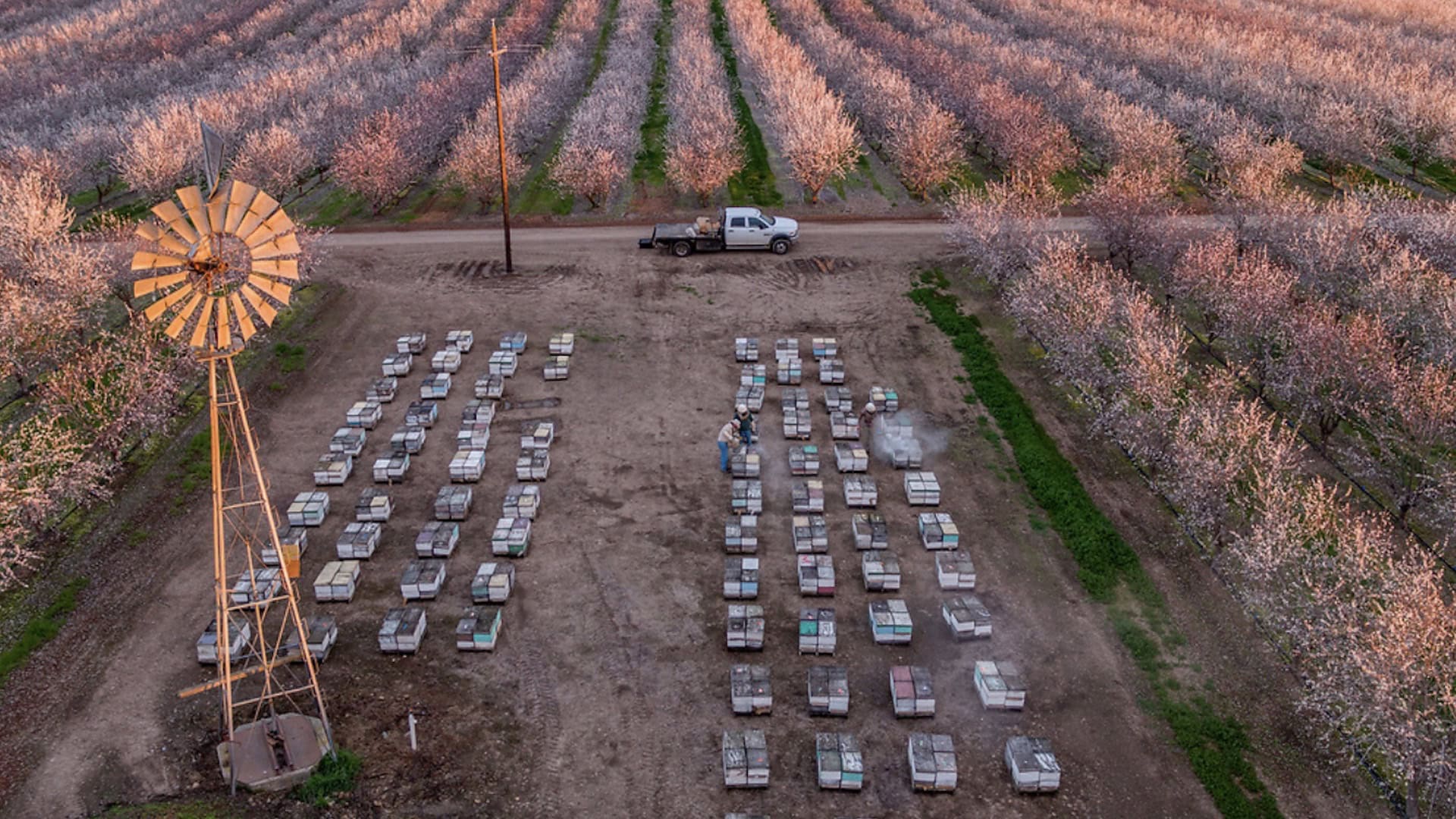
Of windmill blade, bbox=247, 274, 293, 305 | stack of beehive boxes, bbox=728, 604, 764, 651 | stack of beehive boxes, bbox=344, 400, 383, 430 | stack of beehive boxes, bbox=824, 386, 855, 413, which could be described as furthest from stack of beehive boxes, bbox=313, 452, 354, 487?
stack of beehive boxes, bbox=824, 386, 855, 413

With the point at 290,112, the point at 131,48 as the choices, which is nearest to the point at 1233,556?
the point at 290,112

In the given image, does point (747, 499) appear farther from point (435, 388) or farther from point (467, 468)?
point (435, 388)

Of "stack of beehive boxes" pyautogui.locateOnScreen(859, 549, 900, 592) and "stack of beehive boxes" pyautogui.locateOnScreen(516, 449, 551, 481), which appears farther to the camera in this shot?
"stack of beehive boxes" pyautogui.locateOnScreen(516, 449, 551, 481)

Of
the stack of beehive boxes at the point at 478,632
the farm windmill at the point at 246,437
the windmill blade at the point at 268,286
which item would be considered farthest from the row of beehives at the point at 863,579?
the windmill blade at the point at 268,286

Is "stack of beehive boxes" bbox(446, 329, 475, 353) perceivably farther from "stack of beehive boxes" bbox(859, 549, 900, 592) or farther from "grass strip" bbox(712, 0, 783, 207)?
"grass strip" bbox(712, 0, 783, 207)

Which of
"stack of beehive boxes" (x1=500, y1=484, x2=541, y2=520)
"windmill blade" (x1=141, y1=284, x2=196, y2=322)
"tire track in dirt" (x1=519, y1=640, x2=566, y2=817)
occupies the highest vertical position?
"windmill blade" (x1=141, y1=284, x2=196, y2=322)

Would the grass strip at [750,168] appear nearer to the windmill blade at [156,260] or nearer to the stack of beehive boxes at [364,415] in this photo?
the stack of beehive boxes at [364,415]
